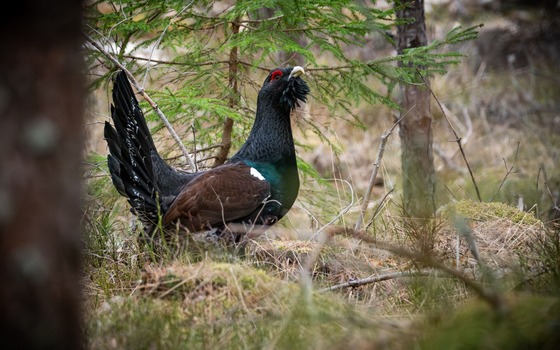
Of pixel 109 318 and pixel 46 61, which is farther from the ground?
pixel 46 61

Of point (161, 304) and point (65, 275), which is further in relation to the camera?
point (161, 304)

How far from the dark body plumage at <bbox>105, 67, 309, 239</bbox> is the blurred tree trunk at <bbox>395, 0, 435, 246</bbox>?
1641 millimetres

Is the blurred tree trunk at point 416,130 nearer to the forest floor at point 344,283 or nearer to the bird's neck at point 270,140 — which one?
the forest floor at point 344,283

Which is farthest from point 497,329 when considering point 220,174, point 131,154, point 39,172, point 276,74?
point 131,154

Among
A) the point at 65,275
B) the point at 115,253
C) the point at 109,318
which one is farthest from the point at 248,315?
the point at 115,253

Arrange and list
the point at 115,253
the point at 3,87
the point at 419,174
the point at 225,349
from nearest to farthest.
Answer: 1. the point at 3,87
2. the point at 225,349
3. the point at 115,253
4. the point at 419,174

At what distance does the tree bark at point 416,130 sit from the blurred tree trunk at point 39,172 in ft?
14.7

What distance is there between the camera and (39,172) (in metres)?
1.70

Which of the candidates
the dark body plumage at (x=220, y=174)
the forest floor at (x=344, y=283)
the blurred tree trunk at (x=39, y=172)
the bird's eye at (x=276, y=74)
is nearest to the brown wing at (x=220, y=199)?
the dark body plumage at (x=220, y=174)

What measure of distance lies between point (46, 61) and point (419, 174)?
4931 millimetres

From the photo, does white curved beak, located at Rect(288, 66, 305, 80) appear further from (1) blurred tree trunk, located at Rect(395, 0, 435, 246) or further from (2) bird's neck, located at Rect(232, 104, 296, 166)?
(1) blurred tree trunk, located at Rect(395, 0, 435, 246)

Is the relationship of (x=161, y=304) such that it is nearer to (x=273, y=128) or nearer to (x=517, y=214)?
(x=273, y=128)

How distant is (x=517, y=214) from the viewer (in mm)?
4688

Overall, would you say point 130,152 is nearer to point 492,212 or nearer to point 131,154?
point 131,154
